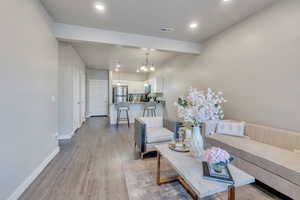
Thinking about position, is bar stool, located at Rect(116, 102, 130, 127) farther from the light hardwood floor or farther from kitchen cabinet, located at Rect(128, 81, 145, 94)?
kitchen cabinet, located at Rect(128, 81, 145, 94)

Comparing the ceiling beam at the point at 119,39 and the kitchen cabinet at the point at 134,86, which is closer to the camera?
the ceiling beam at the point at 119,39

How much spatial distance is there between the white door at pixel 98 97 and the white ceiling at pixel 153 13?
17.3 feet

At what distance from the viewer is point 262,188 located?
192cm

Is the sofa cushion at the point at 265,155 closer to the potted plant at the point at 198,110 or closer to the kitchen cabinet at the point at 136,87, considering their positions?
the potted plant at the point at 198,110

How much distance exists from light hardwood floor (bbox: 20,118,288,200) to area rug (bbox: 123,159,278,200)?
0.40 feet

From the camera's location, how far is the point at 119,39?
334 cm

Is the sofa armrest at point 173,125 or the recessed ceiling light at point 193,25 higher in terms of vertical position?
the recessed ceiling light at point 193,25

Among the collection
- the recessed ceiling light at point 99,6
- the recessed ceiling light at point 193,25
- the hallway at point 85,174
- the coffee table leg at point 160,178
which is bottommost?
the hallway at point 85,174

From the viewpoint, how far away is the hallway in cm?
178

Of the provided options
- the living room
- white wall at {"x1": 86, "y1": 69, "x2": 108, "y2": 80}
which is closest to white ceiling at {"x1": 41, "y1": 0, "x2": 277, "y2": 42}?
the living room

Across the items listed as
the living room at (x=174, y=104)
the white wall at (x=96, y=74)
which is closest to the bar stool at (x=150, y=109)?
the living room at (x=174, y=104)

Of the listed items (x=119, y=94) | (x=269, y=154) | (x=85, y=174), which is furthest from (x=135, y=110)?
(x=269, y=154)

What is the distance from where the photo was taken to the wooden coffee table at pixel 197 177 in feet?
3.92

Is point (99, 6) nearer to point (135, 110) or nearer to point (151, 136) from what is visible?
point (151, 136)
